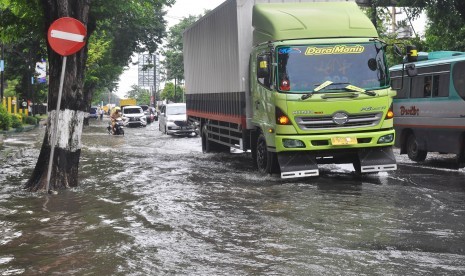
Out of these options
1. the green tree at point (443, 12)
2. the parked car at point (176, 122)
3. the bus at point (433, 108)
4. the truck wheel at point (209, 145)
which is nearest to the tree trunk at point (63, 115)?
the bus at point (433, 108)

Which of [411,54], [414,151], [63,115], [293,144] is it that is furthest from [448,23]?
[63,115]

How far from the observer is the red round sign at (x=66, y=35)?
10.4 metres

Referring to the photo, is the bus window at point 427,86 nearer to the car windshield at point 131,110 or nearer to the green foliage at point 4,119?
the green foliage at point 4,119

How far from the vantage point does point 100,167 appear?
16.2 meters

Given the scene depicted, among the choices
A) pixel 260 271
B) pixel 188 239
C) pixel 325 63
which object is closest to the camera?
pixel 260 271

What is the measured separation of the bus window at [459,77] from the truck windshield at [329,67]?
3605 millimetres

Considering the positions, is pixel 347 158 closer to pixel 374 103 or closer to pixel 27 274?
pixel 374 103

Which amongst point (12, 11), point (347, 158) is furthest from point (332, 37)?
point (12, 11)

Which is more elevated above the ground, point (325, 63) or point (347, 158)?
point (325, 63)

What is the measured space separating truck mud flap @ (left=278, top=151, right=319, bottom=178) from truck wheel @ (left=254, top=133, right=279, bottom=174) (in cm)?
73

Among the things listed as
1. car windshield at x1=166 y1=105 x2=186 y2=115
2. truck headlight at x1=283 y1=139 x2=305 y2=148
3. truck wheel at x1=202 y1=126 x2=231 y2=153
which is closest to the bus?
truck headlight at x1=283 y1=139 x2=305 y2=148

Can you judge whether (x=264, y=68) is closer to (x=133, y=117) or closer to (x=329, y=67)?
(x=329, y=67)

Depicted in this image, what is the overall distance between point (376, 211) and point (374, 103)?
355cm

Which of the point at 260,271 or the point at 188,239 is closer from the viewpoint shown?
the point at 260,271
